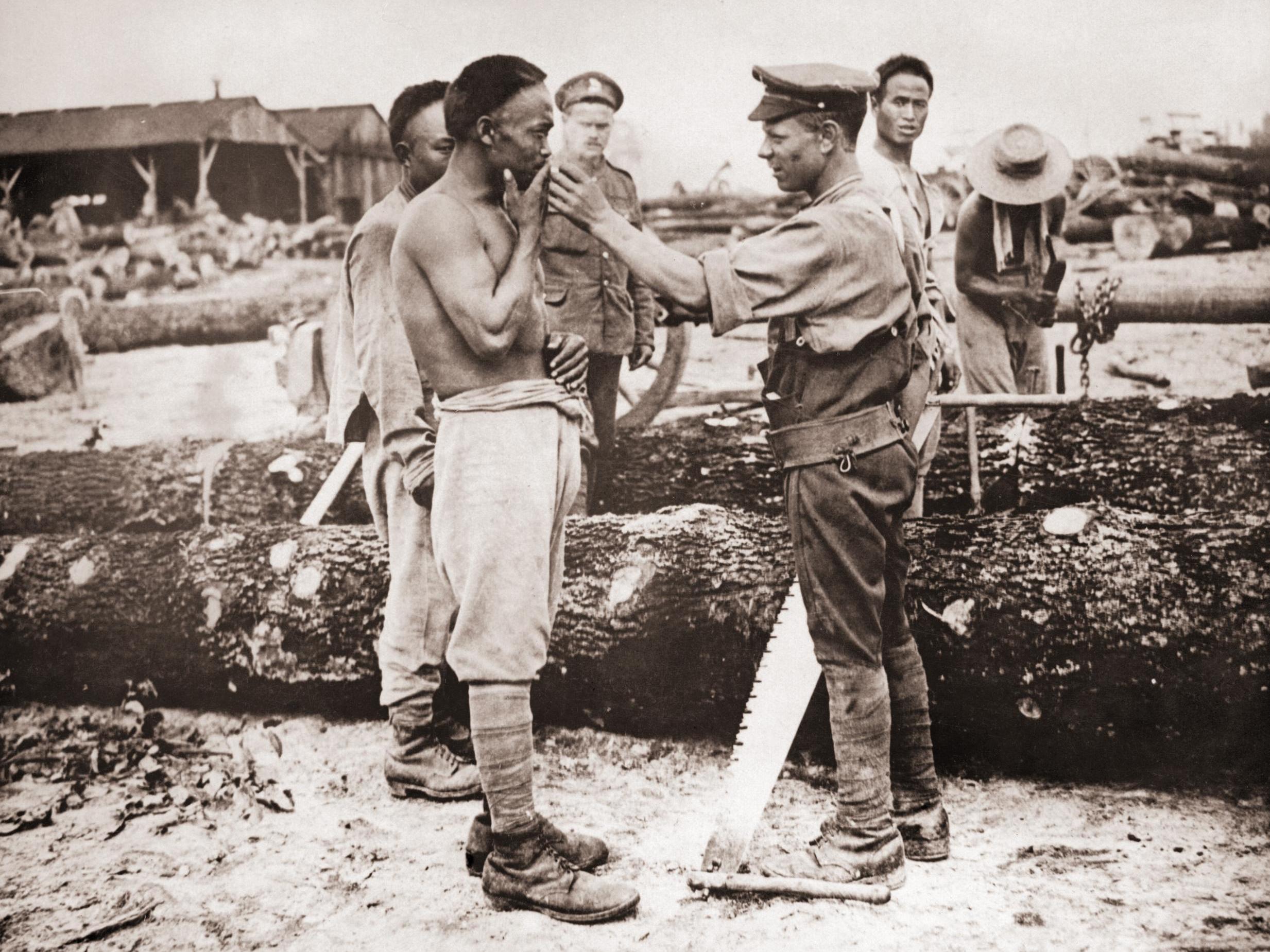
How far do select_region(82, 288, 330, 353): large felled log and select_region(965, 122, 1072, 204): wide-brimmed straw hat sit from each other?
4881 millimetres

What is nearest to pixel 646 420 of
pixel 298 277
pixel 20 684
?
pixel 20 684

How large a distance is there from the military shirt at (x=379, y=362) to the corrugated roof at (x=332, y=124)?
2006 mm

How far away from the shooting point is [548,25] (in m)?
4.02

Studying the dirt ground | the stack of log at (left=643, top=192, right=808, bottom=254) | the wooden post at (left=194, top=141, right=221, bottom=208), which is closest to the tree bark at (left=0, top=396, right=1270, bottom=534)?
the dirt ground

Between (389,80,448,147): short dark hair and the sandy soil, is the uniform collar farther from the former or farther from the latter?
the sandy soil

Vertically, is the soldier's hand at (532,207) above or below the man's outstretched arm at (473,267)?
above

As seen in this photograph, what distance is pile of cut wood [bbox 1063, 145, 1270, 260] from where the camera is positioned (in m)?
5.54

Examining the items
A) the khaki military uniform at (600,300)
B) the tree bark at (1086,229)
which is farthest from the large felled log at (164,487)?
the tree bark at (1086,229)

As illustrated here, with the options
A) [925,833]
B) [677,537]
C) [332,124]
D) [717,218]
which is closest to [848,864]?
[925,833]

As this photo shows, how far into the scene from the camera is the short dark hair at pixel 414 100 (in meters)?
3.46

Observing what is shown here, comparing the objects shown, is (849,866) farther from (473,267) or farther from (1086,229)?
(1086,229)

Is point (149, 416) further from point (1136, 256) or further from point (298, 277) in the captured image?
point (1136, 256)

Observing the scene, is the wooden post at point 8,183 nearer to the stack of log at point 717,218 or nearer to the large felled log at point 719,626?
the large felled log at point 719,626

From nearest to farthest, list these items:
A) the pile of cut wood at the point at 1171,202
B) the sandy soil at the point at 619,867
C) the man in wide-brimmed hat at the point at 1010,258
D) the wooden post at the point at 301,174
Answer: the sandy soil at the point at 619,867 → the man in wide-brimmed hat at the point at 1010,258 → the pile of cut wood at the point at 1171,202 → the wooden post at the point at 301,174
